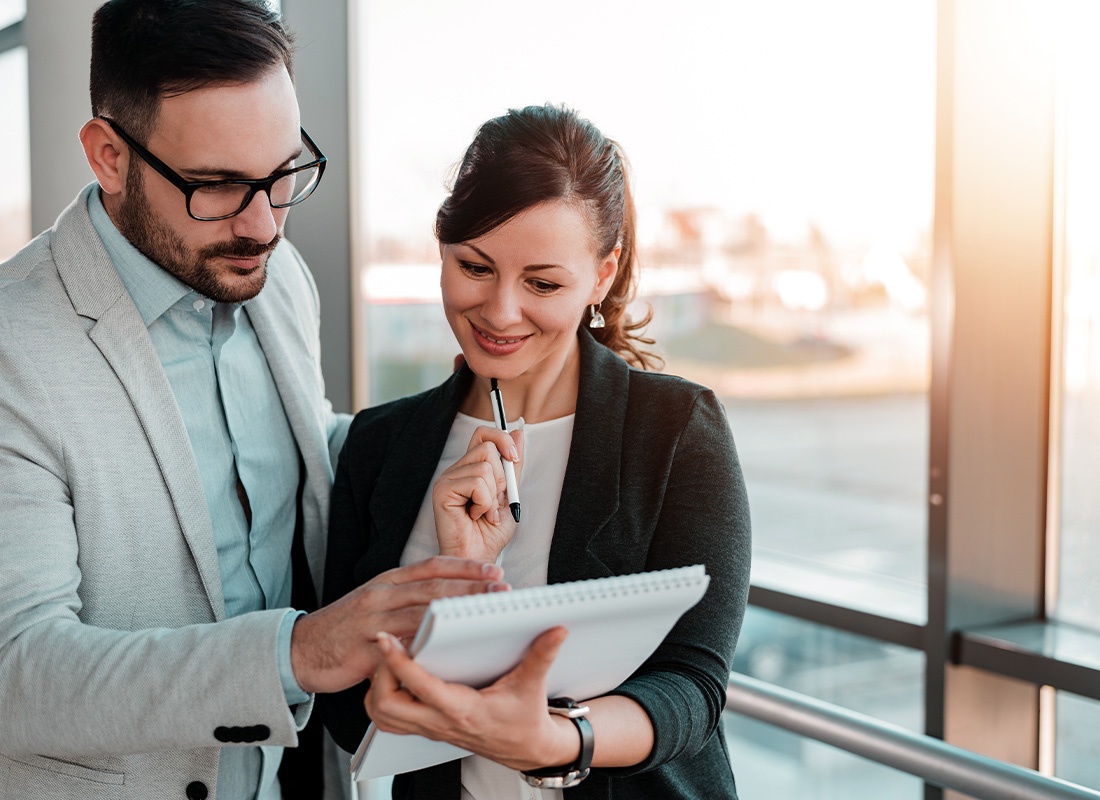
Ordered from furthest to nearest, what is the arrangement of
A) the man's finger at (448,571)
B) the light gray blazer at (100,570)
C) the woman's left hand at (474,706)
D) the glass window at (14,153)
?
the glass window at (14,153) < the light gray blazer at (100,570) < the man's finger at (448,571) < the woman's left hand at (474,706)

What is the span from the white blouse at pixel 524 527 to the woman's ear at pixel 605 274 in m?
0.19

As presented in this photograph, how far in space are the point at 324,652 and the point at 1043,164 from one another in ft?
5.14

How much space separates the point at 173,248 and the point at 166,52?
0.88 feet

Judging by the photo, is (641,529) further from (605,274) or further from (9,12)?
(9,12)

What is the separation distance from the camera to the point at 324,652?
1.17 metres

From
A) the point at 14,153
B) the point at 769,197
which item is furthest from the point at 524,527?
the point at 14,153

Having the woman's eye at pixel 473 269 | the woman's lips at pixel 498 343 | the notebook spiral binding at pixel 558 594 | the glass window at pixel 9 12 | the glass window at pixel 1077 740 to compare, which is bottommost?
the glass window at pixel 1077 740

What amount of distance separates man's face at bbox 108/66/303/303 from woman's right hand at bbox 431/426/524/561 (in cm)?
46

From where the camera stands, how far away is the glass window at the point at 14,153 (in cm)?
381

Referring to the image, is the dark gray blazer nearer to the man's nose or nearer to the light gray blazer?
the light gray blazer

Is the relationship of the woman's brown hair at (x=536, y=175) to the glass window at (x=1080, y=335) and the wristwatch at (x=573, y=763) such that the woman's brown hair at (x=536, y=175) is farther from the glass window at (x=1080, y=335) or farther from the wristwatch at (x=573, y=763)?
the glass window at (x=1080, y=335)

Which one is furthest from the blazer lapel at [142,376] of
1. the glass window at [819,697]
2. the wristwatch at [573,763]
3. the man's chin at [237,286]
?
the glass window at [819,697]

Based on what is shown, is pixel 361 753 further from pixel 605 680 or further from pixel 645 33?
pixel 645 33

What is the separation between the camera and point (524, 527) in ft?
4.69
